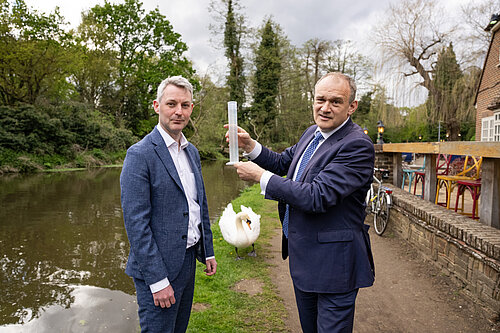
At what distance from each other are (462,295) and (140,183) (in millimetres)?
3759

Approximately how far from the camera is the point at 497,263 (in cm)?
301

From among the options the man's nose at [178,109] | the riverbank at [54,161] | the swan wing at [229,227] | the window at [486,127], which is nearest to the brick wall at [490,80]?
the window at [486,127]

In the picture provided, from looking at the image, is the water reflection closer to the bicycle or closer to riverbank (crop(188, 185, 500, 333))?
riverbank (crop(188, 185, 500, 333))

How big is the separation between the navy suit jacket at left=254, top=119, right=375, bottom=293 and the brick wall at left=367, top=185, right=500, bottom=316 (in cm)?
204

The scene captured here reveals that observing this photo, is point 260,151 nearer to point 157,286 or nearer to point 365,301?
point 157,286

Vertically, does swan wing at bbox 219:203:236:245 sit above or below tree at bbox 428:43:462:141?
below

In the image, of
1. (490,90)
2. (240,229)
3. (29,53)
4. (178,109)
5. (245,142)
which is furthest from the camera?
(29,53)

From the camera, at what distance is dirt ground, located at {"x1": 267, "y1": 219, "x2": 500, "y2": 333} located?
3225 millimetres

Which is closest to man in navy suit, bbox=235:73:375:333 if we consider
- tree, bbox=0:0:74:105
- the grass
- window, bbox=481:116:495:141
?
Result: the grass

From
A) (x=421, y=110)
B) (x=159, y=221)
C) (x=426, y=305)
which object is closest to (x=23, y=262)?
(x=159, y=221)

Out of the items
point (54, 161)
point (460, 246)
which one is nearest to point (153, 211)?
point (460, 246)

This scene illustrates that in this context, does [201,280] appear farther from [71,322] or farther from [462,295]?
[462,295]

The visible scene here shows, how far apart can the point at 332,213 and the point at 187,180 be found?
98cm

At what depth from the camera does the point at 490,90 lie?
484 inches
